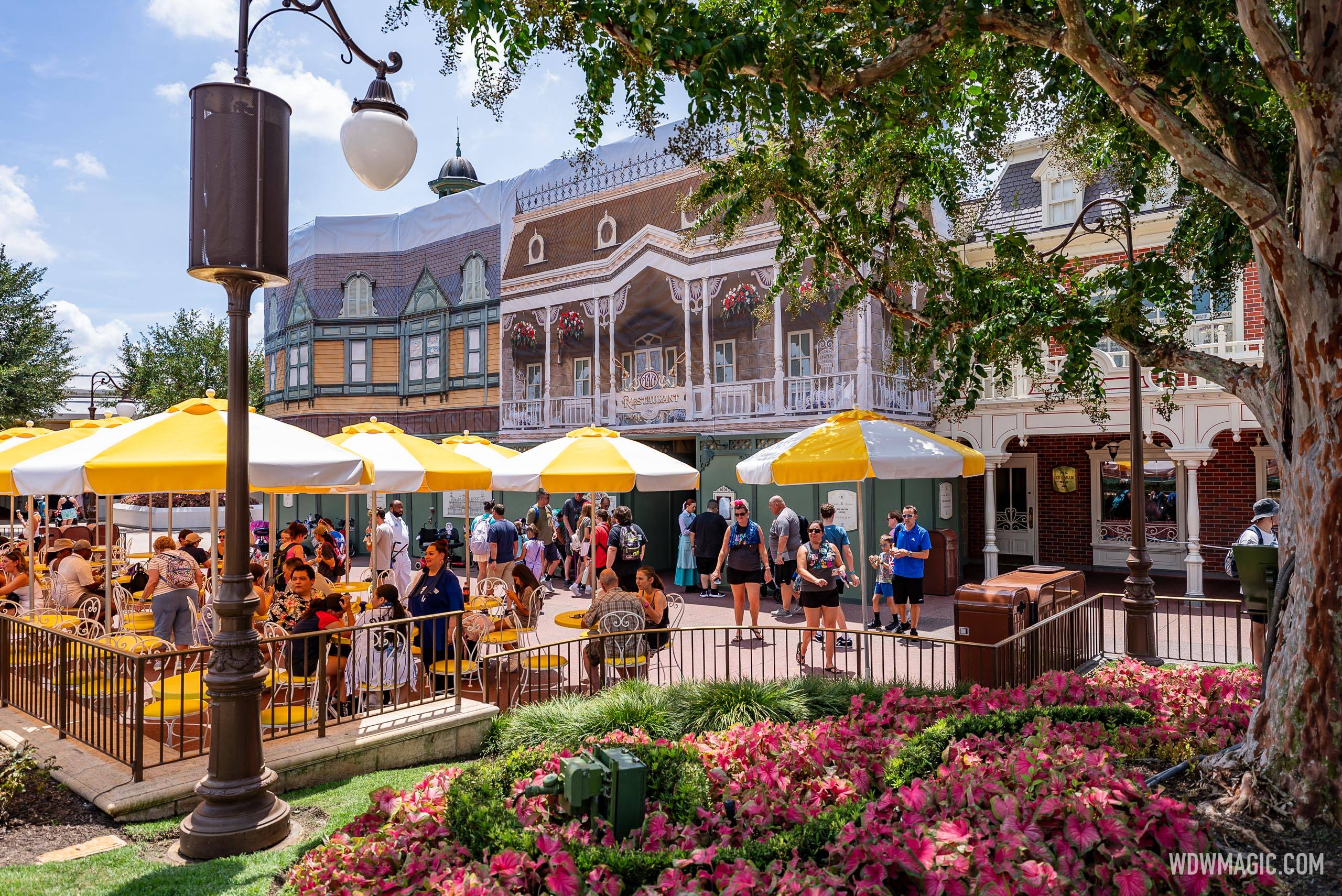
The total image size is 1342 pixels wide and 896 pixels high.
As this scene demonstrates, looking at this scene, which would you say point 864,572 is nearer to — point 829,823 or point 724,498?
point 829,823

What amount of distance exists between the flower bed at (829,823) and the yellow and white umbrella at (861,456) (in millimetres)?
3347

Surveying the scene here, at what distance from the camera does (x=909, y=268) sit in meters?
8.90

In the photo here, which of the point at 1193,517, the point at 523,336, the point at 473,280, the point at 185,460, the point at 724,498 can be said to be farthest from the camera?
the point at 473,280

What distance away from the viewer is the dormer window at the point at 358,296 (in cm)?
2838

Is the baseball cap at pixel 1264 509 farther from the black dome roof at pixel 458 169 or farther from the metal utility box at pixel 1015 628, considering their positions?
the black dome roof at pixel 458 169

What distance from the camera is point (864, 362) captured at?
16062 mm

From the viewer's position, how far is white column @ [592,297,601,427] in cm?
2039

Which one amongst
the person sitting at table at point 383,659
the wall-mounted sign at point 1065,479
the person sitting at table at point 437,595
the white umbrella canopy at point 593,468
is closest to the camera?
the person sitting at table at point 383,659

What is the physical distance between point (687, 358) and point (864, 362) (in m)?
4.17

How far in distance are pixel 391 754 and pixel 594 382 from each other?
14.9 meters

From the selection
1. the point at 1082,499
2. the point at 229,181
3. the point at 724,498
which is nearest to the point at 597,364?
the point at 724,498

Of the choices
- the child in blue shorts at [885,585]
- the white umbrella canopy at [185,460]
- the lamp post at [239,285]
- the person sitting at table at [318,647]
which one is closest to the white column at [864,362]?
Answer: the child in blue shorts at [885,585]

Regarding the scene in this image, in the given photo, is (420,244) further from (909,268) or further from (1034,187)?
(909,268)

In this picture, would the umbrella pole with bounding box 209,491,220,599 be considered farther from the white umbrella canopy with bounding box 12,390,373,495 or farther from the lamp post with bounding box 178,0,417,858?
the lamp post with bounding box 178,0,417,858
